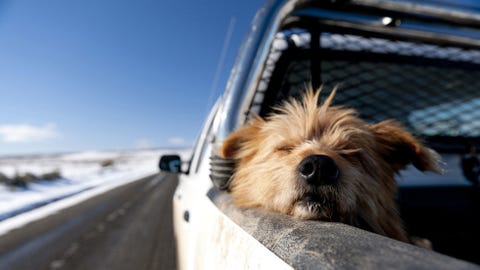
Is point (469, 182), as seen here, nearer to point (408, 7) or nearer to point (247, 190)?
point (408, 7)

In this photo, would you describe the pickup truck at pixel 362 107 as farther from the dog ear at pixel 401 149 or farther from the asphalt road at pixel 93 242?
the asphalt road at pixel 93 242

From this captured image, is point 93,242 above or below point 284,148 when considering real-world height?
below

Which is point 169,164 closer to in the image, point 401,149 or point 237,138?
point 237,138

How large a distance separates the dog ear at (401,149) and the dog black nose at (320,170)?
519 mm

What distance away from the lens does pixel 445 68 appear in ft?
9.09

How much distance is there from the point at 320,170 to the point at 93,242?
7.19 meters

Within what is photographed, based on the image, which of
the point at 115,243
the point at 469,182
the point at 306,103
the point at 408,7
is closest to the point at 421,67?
the point at 408,7

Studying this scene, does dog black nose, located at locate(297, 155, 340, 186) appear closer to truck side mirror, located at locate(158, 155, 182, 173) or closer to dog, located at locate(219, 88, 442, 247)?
dog, located at locate(219, 88, 442, 247)

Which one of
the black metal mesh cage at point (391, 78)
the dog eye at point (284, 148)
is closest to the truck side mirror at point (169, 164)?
the black metal mesh cage at point (391, 78)

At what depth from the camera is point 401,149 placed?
6.73ft

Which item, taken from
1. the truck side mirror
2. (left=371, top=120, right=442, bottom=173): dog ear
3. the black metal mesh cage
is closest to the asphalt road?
the truck side mirror

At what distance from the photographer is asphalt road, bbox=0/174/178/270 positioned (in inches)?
237

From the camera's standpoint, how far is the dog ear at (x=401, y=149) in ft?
5.95

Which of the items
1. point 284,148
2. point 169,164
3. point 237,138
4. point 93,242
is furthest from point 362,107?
point 93,242
